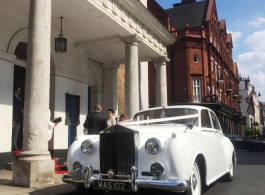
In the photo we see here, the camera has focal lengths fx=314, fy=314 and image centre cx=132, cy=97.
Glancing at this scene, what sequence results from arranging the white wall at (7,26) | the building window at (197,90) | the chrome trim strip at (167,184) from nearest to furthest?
the chrome trim strip at (167,184), the white wall at (7,26), the building window at (197,90)

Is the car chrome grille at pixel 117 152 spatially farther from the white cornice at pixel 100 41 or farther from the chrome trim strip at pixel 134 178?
the white cornice at pixel 100 41

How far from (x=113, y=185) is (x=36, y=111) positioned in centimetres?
263

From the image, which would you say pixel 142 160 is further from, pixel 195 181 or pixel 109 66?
pixel 109 66

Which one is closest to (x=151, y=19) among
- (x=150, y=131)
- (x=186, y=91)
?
(x=150, y=131)

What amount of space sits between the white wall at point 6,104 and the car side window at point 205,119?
19.2ft

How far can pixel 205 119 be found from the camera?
20.9ft

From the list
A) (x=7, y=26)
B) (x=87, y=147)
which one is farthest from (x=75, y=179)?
(x=7, y=26)

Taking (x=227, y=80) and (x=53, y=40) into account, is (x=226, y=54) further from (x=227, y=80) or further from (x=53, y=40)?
(x=53, y=40)

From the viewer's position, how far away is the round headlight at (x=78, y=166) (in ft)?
16.2

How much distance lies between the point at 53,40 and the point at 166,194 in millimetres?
8135

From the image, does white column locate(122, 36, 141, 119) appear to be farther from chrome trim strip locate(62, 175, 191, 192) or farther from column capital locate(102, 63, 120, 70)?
chrome trim strip locate(62, 175, 191, 192)

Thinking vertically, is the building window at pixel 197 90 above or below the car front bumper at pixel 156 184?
above

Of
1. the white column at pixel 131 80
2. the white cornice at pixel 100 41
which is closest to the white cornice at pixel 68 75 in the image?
the white cornice at pixel 100 41

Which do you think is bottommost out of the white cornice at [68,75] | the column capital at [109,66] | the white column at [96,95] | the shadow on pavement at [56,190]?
the shadow on pavement at [56,190]
